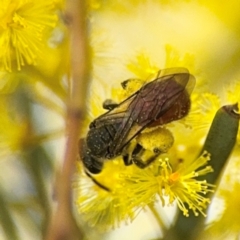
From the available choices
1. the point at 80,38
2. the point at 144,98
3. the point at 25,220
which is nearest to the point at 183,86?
the point at 144,98

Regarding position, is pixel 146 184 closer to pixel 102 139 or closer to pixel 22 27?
pixel 102 139


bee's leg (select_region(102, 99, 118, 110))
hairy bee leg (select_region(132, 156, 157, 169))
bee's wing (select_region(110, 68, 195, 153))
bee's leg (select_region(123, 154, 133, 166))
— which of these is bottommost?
hairy bee leg (select_region(132, 156, 157, 169))

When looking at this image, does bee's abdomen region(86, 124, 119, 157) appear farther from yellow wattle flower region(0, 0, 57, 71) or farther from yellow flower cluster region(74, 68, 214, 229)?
yellow wattle flower region(0, 0, 57, 71)

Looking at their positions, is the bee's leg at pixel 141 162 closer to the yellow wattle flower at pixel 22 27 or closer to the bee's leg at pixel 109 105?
the bee's leg at pixel 109 105

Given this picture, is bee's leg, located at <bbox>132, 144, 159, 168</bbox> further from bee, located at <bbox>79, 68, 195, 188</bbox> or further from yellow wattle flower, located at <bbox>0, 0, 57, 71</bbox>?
yellow wattle flower, located at <bbox>0, 0, 57, 71</bbox>

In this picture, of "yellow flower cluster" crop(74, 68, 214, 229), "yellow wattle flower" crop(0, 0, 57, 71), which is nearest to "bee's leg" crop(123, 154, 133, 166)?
"yellow flower cluster" crop(74, 68, 214, 229)

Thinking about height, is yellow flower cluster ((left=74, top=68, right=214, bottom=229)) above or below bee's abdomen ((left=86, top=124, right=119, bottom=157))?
below

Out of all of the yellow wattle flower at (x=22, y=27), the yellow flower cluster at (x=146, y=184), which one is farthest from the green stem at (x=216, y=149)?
the yellow wattle flower at (x=22, y=27)
